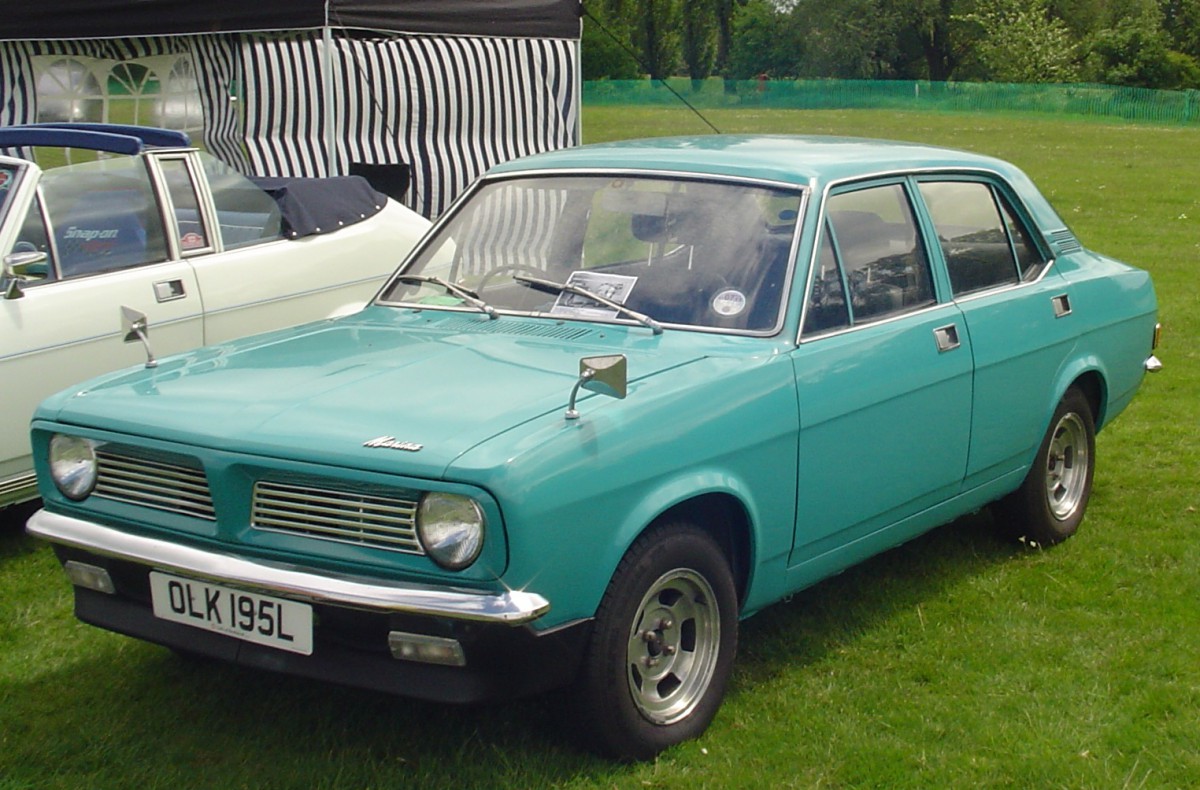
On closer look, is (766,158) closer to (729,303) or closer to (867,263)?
(867,263)

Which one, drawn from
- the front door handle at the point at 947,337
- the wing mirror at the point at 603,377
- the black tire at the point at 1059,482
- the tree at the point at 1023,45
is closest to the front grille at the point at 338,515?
the wing mirror at the point at 603,377

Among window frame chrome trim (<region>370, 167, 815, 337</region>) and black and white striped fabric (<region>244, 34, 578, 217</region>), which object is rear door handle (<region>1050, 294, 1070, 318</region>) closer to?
window frame chrome trim (<region>370, 167, 815, 337</region>)

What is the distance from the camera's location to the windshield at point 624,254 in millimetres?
4422

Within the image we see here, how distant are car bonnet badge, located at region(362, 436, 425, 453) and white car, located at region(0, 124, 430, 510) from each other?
2.37 meters

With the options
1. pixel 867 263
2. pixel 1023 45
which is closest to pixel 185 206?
pixel 867 263

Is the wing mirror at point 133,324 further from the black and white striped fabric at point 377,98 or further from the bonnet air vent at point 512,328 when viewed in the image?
the black and white striped fabric at point 377,98

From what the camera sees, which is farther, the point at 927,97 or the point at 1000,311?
the point at 927,97

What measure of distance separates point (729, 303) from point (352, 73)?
7.54 m

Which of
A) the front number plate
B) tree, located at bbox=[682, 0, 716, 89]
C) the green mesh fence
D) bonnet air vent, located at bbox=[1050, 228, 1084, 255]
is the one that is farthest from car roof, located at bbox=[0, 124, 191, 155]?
tree, located at bbox=[682, 0, 716, 89]

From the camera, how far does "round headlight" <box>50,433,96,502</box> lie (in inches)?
154

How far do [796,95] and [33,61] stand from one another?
168 ft

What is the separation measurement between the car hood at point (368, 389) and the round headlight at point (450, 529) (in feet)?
0.28

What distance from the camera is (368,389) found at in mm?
3840

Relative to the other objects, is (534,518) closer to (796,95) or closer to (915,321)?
(915,321)
